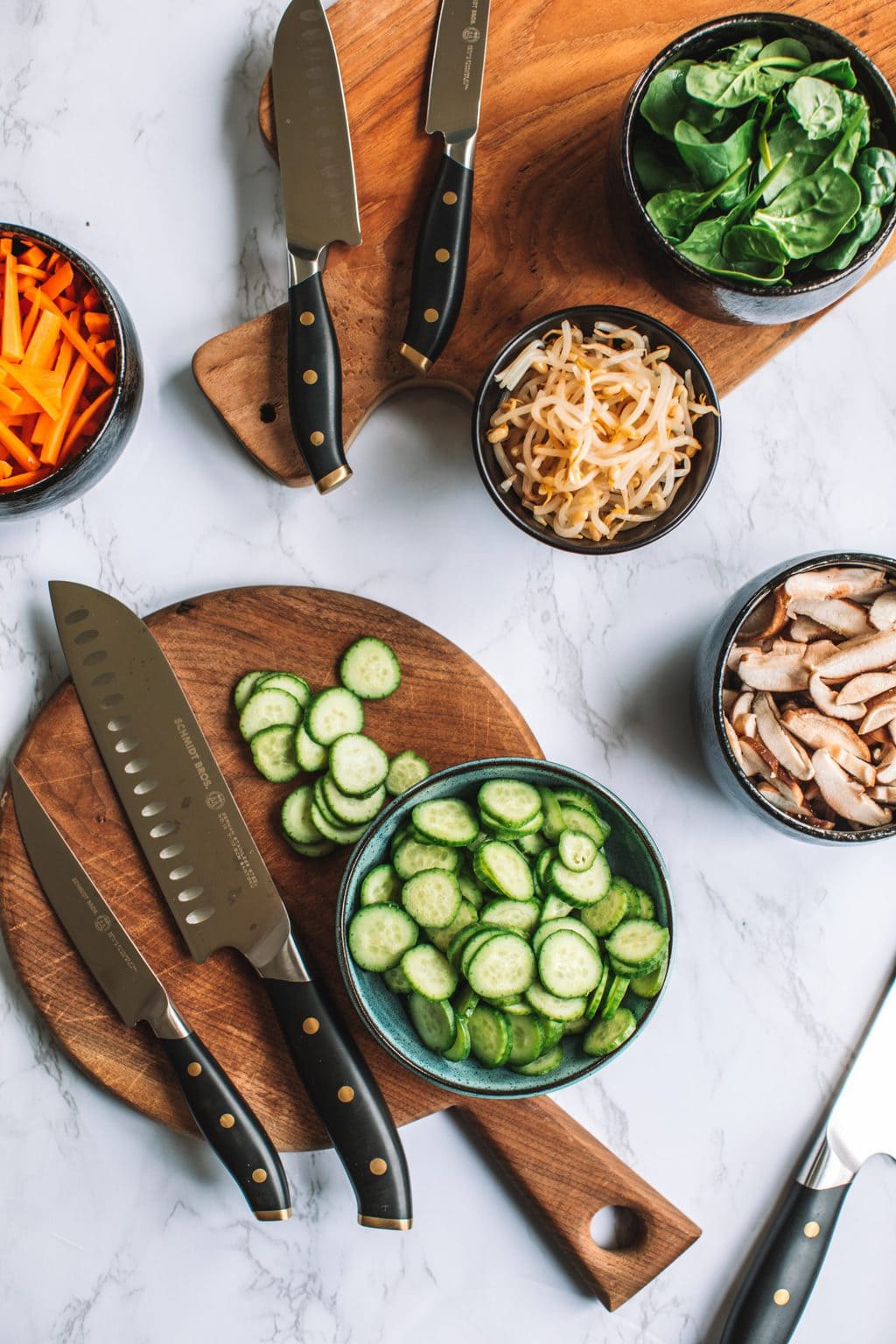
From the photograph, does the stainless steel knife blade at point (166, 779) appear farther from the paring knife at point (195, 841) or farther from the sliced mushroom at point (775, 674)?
the sliced mushroom at point (775, 674)

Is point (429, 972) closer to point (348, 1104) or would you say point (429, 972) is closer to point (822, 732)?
point (348, 1104)

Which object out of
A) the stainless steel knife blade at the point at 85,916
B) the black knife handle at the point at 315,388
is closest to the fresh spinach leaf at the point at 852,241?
the black knife handle at the point at 315,388

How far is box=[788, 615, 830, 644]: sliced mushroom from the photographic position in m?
1.82

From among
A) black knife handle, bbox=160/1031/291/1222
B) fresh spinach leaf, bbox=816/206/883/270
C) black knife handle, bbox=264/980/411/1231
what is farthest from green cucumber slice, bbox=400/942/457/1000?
fresh spinach leaf, bbox=816/206/883/270

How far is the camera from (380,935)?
5.57 ft

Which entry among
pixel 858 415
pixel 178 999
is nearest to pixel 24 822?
pixel 178 999

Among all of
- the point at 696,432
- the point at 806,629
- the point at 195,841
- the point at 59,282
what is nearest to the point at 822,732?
the point at 806,629

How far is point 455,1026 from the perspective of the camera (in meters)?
1.66

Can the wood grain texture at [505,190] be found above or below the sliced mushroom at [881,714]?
above

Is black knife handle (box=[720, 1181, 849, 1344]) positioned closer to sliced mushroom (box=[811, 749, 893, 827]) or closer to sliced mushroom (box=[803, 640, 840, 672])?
sliced mushroom (box=[811, 749, 893, 827])

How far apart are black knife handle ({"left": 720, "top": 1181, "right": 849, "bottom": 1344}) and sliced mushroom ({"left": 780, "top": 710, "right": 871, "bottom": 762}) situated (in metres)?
0.90

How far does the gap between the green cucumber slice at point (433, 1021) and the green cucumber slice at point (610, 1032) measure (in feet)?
0.81

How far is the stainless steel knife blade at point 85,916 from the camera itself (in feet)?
6.03

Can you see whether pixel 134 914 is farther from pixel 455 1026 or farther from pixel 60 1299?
pixel 60 1299
